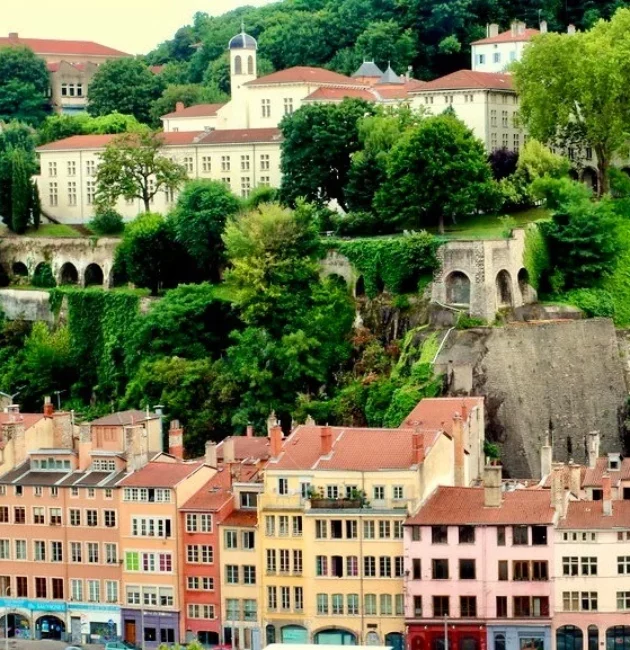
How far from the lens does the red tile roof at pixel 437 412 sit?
90.7 meters

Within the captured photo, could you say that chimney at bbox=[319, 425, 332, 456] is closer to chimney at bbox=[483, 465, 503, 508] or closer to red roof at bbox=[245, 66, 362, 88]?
chimney at bbox=[483, 465, 503, 508]

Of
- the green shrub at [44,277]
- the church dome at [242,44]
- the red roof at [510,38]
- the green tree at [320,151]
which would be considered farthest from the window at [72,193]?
the red roof at [510,38]

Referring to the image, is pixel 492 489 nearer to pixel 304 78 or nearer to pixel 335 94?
pixel 335 94

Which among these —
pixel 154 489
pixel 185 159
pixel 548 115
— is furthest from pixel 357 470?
pixel 185 159

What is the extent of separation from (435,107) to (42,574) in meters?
41.2

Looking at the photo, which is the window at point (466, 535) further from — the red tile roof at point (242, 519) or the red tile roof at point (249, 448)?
the red tile roof at point (249, 448)

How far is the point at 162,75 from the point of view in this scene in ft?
538

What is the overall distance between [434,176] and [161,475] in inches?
1109

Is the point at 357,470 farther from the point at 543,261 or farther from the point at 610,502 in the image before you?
the point at 543,261

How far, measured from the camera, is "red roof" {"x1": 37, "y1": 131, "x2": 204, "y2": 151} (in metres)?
128

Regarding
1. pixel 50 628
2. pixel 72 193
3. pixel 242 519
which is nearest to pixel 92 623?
pixel 50 628

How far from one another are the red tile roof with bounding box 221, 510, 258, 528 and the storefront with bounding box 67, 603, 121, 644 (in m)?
5.10

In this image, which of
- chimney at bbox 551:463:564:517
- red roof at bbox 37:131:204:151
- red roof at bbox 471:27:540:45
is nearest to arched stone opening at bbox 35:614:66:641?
chimney at bbox 551:463:564:517

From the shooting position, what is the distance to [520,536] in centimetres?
8206
